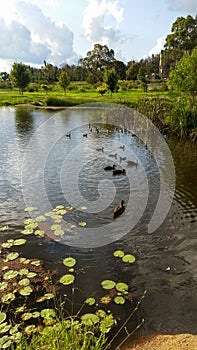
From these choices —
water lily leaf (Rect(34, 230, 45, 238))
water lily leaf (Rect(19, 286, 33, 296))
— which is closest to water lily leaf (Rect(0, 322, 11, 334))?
water lily leaf (Rect(19, 286, 33, 296))

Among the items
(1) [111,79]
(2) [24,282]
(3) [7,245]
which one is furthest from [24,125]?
(1) [111,79]

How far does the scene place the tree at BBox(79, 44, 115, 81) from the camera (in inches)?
3615

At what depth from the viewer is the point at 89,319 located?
5.25 metres

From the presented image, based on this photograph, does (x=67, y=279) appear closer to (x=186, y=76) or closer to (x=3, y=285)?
(x=3, y=285)

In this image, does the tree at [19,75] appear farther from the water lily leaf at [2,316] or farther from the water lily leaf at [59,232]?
the water lily leaf at [2,316]

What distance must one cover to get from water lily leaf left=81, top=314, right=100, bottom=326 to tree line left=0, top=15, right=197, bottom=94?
20.0m

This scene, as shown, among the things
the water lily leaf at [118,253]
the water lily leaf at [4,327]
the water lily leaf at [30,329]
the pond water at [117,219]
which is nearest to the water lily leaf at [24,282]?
the pond water at [117,219]

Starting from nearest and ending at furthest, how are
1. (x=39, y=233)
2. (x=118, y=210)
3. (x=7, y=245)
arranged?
(x=7, y=245) → (x=39, y=233) → (x=118, y=210)

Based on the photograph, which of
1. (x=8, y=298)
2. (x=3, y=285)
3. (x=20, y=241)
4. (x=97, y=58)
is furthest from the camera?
(x=97, y=58)

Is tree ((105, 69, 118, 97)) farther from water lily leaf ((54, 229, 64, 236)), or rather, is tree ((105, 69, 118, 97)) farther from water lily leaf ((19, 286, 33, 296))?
water lily leaf ((19, 286, 33, 296))

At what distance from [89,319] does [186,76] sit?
20.7m

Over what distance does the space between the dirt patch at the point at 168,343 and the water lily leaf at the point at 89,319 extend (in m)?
0.75

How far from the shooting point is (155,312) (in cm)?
562

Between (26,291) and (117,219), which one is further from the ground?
(117,219)
